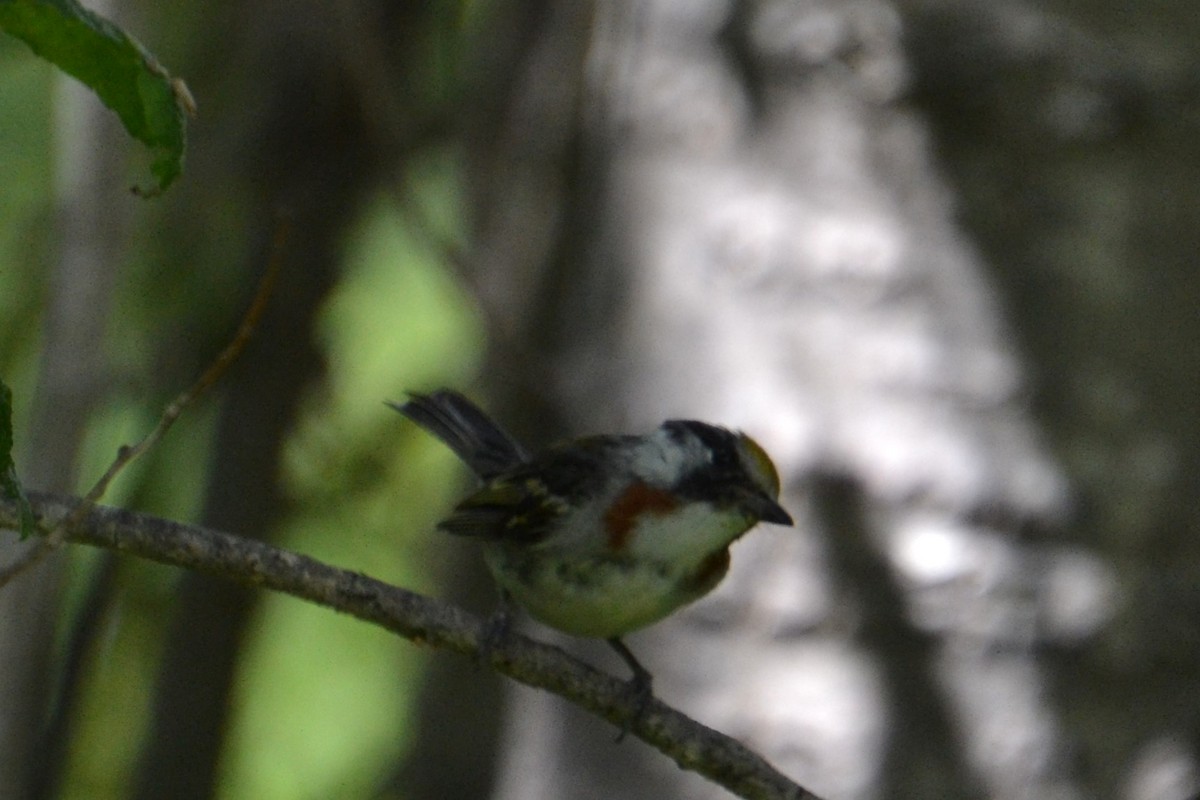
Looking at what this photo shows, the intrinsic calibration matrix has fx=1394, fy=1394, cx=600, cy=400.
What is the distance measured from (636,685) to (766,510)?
48 cm

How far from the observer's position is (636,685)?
2.95m

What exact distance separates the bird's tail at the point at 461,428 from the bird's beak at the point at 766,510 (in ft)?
3.15

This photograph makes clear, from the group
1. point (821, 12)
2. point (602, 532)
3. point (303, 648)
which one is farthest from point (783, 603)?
point (303, 648)

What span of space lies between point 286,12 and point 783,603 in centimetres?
262

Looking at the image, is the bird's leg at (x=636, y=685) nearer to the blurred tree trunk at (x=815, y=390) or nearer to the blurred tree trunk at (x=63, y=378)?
the blurred tree trunk at (x=815, y=390)

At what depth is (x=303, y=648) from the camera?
5.22 meters

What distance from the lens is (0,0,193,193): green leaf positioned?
1312 millimetres

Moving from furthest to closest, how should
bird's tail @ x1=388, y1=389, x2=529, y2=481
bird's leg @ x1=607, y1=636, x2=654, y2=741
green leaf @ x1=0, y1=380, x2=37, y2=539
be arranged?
bird's tail @ x1=388, y1=389, x2=529, y2=481 < bird's leg @ x1=607, y1=636, x2=654, y2=741 < green leaf @ x1=0, y1=380, x2=37, y2=539

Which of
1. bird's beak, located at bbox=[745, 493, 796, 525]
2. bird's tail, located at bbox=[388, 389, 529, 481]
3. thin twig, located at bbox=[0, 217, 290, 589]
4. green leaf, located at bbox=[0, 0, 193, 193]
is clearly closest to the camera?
green leaf, located at bbox=[0, 0, 193, 193]

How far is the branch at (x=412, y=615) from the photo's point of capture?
1833mm

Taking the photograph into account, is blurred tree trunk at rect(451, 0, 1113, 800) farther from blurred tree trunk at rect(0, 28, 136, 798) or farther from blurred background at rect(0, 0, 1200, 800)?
blurred tree trunk at rect(0, 28, 136, 798)

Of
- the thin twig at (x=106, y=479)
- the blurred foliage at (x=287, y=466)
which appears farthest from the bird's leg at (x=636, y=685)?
the blurred foliage at (x=287, y=466)

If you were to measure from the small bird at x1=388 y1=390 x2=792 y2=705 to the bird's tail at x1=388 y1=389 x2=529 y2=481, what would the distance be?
36 centimetres

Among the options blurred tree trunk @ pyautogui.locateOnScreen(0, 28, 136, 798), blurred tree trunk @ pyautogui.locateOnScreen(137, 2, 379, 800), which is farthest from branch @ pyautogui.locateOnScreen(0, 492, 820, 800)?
blurred tree trunk @ pyautogui.locateOnScreen(137, 2, 379, 800)
